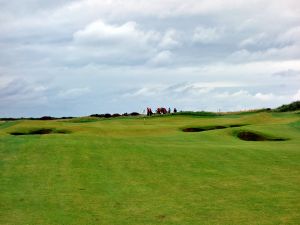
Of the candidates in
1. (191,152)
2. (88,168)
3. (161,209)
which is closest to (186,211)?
(161,209)

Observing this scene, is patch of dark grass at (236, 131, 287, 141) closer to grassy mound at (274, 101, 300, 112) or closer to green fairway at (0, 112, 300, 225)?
green fairway at (0, 112, 300, 225)

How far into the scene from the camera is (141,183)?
18.6 m

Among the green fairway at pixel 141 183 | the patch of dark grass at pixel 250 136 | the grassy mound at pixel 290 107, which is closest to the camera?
the green fairway at pixel 141 183

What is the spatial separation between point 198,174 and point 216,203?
196 inches

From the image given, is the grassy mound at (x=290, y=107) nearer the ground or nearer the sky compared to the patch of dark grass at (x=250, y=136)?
nearer the sky

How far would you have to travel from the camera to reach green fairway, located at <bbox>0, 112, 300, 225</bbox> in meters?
14.1

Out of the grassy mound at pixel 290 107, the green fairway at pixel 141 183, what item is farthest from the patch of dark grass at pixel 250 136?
the grassy mound at pixel 290 107

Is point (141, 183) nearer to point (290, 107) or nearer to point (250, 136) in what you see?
point (250, 136)

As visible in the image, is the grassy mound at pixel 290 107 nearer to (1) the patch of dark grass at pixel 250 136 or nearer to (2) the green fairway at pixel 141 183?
(1) the patch of dark grass at pixel 250 136

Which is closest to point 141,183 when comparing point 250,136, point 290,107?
point 250,136

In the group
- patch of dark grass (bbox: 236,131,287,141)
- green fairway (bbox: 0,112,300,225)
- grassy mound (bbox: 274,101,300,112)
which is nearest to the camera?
green fairway (bbox: 0,112,300,225)

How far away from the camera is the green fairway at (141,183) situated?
1405 cm

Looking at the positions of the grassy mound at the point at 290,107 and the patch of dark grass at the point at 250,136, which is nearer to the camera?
the patch of dark grass at the point at 250,136

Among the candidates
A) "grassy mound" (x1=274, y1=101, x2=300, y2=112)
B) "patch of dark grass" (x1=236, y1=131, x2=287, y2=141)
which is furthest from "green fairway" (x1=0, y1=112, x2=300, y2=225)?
"grassy mound" (x1=274, y1=101, x2=300, y2=112)
